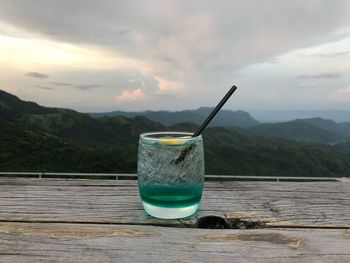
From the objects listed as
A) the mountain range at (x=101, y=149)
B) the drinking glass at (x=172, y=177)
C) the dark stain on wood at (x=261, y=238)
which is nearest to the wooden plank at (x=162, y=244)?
the dark stain on wood at (x=261, y=238)

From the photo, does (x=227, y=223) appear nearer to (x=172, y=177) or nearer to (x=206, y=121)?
(x=172, y=177)

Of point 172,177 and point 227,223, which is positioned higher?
point 172,177

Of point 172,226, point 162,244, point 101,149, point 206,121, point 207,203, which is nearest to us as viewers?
point 162,244

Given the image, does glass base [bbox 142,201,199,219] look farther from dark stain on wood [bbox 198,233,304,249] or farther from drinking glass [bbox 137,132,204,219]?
dark stain on wood [bbox 198,233,304,249]

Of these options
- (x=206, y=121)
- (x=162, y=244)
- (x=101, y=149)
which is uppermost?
(x=206, y=121)

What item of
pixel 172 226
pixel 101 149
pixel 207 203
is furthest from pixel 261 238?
pixel 101 149

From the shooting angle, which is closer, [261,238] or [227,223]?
[261,238]

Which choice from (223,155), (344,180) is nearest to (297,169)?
(223,155)
